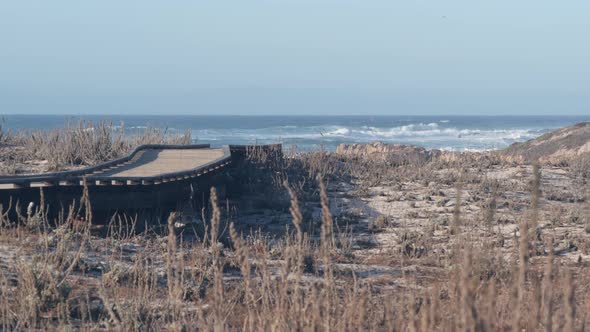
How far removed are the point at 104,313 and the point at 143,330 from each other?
50 cm

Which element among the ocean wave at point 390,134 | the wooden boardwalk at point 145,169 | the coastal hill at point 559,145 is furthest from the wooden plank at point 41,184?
the ocean wave at point 390,134

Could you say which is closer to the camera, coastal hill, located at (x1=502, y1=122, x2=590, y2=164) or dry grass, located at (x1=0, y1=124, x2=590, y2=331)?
dry grass, located at (x1=0, y1=124, x2=590, y2=331)

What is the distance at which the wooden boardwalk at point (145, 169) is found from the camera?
9.85 m

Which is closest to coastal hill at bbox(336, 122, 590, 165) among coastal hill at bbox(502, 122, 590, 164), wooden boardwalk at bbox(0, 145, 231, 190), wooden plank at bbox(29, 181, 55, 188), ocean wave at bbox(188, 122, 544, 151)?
coastal hill at bbox(502, 122, 590, 164)

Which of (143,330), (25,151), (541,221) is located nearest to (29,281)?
(143,330)

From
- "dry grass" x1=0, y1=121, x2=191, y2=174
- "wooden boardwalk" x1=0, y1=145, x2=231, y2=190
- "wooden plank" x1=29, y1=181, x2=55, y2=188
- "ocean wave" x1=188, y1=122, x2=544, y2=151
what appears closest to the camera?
"wooden plank" x1=29, y1=181, x2=55, y2=188

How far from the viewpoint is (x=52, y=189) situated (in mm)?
9734

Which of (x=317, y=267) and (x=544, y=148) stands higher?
(x=544, y=148)

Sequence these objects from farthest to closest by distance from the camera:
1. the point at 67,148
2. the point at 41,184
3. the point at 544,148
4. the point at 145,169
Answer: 1. the point at 544,148
2. the point at 67,148
3. the point at 145,169
4. the point at 41,184

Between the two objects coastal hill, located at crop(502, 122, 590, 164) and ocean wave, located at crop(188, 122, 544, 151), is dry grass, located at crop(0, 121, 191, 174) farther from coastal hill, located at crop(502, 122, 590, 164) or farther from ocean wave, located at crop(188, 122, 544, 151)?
ocean wave, located at crop(188, 122, 544, 151)

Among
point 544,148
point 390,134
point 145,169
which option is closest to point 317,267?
point 145,169

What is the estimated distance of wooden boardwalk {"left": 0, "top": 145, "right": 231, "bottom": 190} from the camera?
9.85 metres

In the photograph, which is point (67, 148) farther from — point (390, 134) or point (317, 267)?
point (390, 134)

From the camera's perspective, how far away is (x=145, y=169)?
43.4 ft
